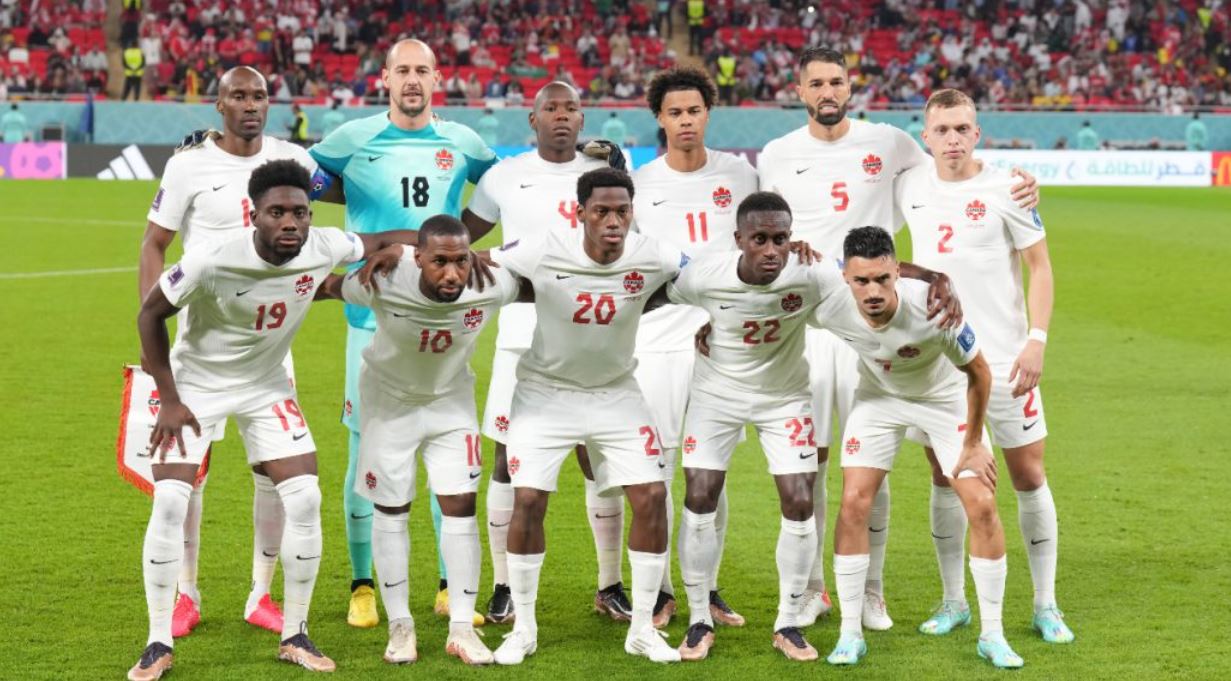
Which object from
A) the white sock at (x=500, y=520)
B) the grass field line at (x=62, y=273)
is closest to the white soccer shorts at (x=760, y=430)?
the white sock at (x=500, y=520)

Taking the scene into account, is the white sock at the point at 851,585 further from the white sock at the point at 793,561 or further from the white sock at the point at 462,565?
the white sock at the point at 462,565

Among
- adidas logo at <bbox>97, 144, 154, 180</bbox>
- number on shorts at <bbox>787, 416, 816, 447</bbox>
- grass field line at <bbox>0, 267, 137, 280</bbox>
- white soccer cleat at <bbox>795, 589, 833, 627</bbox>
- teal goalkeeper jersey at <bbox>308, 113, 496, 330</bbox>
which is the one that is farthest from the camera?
adidas logo at <bbox>97, 144, 154, 180</bbox>

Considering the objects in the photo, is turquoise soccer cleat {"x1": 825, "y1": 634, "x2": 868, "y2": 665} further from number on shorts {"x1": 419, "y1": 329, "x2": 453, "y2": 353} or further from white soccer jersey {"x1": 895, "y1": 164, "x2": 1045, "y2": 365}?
number on shorts {"x1": 419, "y1": 329, "x2": 453, "y2": 353}

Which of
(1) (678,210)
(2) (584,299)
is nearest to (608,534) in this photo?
(2) (584,299)

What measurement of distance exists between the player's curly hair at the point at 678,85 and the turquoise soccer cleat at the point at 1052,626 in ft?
8.68

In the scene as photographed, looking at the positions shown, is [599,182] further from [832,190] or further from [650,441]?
[832,190]

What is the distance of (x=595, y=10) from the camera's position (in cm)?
4078

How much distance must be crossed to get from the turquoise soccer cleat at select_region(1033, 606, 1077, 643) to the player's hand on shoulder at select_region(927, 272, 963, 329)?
1432 mm

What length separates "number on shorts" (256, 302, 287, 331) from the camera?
6.04 meters

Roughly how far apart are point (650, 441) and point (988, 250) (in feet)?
5.46

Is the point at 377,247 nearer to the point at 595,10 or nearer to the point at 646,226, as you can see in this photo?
the point at 646,226

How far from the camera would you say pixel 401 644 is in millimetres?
6184

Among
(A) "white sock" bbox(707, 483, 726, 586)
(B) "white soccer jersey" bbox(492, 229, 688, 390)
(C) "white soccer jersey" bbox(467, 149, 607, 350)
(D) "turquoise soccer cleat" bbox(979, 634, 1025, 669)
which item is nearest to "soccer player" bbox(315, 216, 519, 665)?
(B) "white soccer jersey" bbox(492, 229, 688, 390)

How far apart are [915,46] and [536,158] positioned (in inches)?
1382
